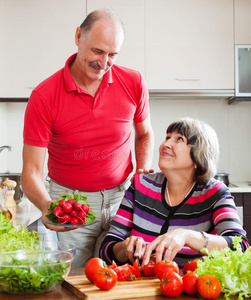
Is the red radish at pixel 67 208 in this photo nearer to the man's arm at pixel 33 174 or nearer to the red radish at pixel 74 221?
the red radish at pixel 74 221

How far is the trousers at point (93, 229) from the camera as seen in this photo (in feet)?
6.49

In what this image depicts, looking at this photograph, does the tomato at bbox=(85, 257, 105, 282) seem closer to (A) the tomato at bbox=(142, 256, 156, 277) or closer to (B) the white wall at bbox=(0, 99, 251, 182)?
(A) the tomato at bbox=(142, 256, 156, 277)

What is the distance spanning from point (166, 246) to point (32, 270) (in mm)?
468

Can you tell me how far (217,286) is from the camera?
1066 millimetres

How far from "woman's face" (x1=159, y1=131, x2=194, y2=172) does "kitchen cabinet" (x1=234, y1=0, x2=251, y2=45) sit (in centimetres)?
187

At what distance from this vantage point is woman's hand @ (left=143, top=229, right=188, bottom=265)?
4.34 feet

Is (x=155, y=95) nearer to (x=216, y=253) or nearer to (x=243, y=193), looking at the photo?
(x=243, y=193)

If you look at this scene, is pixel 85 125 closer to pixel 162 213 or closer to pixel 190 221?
pixel 162 213

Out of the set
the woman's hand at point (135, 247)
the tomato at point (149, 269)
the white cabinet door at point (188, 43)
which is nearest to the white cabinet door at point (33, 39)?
Result: the white cabinet door at point (188, 43)

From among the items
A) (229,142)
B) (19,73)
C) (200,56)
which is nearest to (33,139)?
(19,73)

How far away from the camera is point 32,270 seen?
107 cm

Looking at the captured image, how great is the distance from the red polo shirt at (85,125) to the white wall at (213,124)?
159 centimetres

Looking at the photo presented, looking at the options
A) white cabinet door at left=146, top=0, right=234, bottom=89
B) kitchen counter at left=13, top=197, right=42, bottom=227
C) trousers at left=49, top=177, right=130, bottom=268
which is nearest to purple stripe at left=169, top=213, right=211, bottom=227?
trousers at left=49, top=177, right=130, bottom=268

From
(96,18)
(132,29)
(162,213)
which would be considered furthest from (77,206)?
(132,29)
